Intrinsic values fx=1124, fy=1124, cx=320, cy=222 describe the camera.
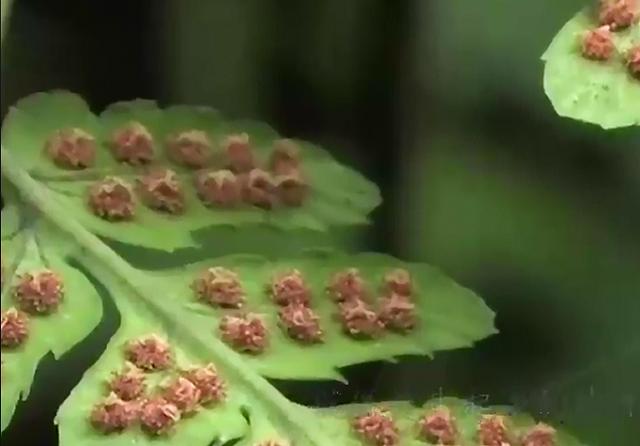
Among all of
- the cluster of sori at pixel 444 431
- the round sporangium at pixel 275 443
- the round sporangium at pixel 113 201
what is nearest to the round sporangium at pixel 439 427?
the cluster of sori at pixel 444 431

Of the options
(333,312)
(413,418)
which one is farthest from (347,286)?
(413,418)

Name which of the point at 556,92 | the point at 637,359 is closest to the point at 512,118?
the point at 556,92

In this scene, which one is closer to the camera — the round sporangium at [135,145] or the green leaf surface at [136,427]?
the green leaf surface at [136,427]

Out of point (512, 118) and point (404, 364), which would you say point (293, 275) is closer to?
point (404, 364)

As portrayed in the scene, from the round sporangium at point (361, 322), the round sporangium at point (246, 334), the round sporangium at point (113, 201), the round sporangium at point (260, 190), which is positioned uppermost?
the round sporangium at point (260, 190)

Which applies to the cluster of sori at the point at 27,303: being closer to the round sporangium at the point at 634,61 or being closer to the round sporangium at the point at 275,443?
the round sporangium at the point at 275,443

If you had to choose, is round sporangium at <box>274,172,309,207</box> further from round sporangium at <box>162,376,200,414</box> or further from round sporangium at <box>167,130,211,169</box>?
round sporangium at <box>162,376,200,414</box>
